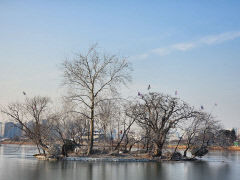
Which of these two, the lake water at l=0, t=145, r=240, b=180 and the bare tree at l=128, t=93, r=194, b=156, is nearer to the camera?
the lake water at l=0, t=145, r=240, b=180

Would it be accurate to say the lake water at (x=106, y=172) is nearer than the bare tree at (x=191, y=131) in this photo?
Yes

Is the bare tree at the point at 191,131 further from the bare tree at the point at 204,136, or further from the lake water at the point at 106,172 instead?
the lake water at the point at 106,172

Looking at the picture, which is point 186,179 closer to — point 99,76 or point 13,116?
point 99,76

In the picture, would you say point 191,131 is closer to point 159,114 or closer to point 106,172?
point 159,114

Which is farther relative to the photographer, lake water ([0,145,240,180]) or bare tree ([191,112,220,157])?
bare tree ([191,112,220,157])

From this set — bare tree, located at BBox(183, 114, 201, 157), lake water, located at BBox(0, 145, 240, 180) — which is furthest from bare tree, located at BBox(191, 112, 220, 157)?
lake water, located at BBox(0, 145, 240, 180)

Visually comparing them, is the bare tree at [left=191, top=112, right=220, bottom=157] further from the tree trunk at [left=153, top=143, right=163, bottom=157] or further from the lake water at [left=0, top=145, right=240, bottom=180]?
the lake water at [left=0, top=145, right=240, bottom=180]

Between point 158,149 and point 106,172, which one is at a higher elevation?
point 158,149

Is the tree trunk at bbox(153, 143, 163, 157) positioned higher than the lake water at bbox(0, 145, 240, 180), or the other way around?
the tree trunk at bbox(153, 143, 163, 157)

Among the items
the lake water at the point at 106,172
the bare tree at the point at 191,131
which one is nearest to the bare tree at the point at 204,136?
the bare tree at the point at 191,131

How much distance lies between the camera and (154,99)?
3362 centimetres

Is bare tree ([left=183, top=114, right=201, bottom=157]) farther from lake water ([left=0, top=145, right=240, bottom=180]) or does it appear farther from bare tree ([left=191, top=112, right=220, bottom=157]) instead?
lake water ([left=0, top=145, right=240, bottom=180])

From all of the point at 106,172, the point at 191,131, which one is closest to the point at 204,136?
the point at 191,131

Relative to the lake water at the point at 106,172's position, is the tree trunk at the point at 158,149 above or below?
above
